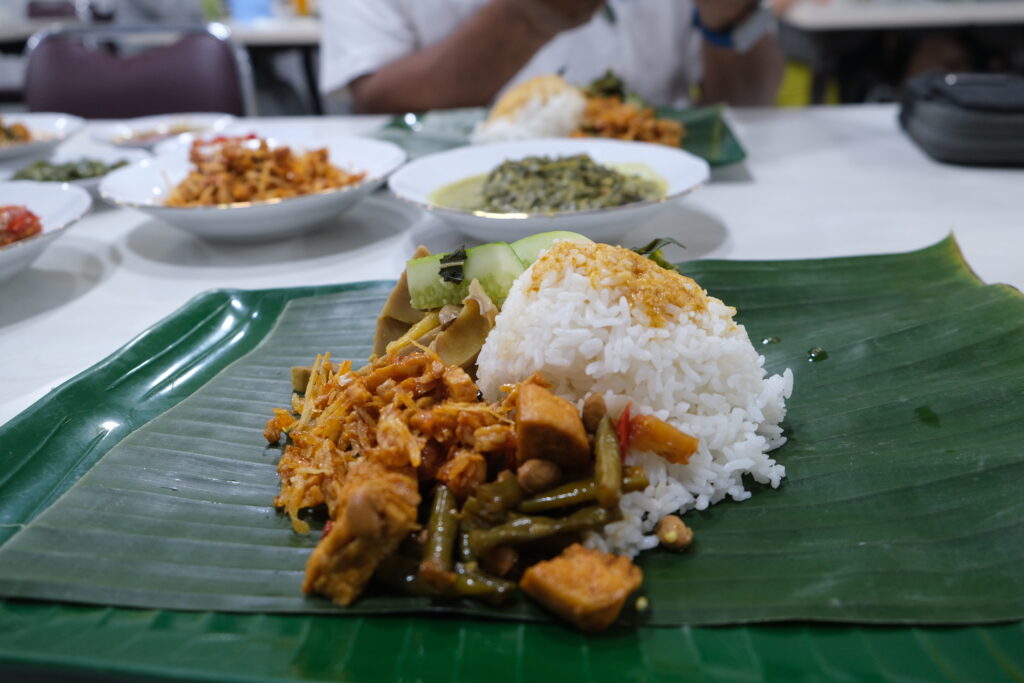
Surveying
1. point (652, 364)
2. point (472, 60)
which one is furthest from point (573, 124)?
point (652, 364)

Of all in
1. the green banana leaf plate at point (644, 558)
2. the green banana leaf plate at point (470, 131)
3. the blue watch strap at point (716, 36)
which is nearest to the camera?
the green banana leaf plate at point (644, 558)

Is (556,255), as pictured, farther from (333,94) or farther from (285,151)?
(333,94)

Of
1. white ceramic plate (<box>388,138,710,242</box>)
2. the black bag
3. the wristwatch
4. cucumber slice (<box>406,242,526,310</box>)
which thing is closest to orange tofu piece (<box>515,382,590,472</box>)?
cucumber slice (<box>406,242,526,310</box>)

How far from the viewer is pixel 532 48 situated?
18.5 ft

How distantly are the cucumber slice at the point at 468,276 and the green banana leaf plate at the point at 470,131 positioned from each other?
246 cm

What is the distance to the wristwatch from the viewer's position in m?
5.81

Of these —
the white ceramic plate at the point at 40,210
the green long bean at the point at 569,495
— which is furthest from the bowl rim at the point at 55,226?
the green long bean at the point at 569,495

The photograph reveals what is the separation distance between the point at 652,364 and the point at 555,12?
412 centimetres

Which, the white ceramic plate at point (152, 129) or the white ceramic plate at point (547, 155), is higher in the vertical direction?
the white ceramic plate at point (547, 155)

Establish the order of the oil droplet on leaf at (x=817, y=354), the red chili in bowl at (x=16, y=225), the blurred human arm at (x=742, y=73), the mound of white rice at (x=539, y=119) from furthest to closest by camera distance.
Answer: the blurred human arm at (x=742, y=73), the mound of white rice at (x=539, y=119), the red chili in bowl at (x=16, y=225), the oil droplet on leaf at (x=817, y=354)

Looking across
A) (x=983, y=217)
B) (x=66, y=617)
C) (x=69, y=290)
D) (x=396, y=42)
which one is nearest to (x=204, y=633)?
(x=66, y=617)

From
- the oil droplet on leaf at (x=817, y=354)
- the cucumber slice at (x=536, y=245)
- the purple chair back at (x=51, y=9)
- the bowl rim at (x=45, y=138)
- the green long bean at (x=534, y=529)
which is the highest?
the cucumber slice at (x=536, y=245)

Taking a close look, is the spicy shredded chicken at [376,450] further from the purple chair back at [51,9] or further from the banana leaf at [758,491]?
the purple chair back at [51,9]

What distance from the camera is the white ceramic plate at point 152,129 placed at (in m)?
5.30
